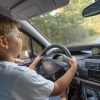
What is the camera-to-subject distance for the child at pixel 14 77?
128cm

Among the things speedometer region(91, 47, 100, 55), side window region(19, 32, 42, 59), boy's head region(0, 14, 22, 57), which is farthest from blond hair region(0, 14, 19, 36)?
side window region(19, 32, 42, 59)

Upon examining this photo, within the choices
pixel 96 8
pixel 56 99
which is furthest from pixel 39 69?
pixel 96 8

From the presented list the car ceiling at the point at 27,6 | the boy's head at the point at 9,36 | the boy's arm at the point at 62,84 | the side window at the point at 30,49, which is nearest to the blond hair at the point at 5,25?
the boy's head at the point at 9,36

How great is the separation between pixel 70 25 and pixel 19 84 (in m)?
1.88

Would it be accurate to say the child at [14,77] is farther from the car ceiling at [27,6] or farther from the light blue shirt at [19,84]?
the car ceiling at [27,6]

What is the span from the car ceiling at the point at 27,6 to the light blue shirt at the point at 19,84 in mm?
848

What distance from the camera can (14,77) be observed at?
1.29m

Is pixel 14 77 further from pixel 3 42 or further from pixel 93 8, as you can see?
pixel 93 8

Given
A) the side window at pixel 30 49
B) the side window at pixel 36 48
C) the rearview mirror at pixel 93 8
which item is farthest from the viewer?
the side window at pixel 36 48

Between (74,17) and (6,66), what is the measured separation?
177cm

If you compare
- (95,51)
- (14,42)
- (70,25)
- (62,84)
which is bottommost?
(62,84)

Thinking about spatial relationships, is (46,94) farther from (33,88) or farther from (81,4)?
(81,4)

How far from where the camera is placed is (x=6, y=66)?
132 centimetres

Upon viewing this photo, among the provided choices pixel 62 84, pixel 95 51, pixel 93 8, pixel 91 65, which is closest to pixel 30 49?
pixel 95 51
